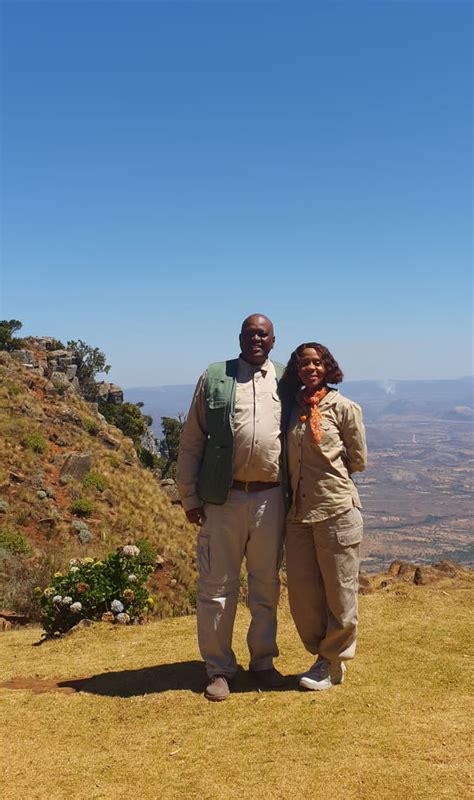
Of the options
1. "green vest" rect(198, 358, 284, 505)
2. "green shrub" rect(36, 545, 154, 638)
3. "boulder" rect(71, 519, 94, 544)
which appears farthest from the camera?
"boulder" rect(71, 519, 94, 544)

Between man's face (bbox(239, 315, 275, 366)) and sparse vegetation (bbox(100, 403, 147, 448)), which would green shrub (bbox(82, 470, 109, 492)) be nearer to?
man's face (bbox(239, 315, 275, 366))

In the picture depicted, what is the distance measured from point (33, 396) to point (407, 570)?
18010 millimetres

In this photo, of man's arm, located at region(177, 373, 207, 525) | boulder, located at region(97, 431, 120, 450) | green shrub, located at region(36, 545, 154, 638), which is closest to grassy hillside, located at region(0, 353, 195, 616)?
boulder, located at region(97, 431, 120, 450)

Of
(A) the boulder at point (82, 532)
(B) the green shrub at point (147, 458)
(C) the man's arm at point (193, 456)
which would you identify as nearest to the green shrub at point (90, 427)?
(B) the green shrub at point (147, 458)

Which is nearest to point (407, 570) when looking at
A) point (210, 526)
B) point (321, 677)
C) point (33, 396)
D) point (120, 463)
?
point (321, 677)

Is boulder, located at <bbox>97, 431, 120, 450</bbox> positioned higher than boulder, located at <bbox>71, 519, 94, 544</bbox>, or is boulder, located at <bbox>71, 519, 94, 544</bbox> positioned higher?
boulder, located at <bbox>97, 431, 120, 450</bbox>

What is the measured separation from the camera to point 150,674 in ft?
16.8

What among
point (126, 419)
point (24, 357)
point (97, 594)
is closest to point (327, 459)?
point (97, 594)

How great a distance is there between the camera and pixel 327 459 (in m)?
4.25

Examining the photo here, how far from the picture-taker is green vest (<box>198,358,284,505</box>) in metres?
4.34

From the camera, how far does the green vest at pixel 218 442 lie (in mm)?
4344

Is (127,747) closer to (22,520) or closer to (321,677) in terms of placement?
(321,677)

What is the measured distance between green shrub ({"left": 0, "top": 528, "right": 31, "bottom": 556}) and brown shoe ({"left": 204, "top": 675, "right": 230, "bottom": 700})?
914cm

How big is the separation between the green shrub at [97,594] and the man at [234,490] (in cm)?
273
